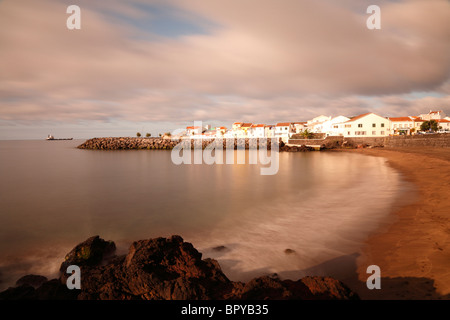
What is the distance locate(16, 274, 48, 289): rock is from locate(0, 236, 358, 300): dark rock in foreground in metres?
0.06

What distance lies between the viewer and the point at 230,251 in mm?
7152

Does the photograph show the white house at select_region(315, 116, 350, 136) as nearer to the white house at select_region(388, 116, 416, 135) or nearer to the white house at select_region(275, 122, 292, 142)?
the white house at select_region(275, 122, 292, 142)

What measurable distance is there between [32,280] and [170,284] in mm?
4186

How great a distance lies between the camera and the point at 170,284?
3926 mm

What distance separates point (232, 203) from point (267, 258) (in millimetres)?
6767

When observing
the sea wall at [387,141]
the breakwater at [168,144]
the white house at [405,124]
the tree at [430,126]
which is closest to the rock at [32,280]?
the sea wall at [387,141]

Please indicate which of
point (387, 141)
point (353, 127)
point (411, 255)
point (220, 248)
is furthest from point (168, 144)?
point (411, 255)

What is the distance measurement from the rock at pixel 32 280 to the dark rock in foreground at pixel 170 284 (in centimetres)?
6
